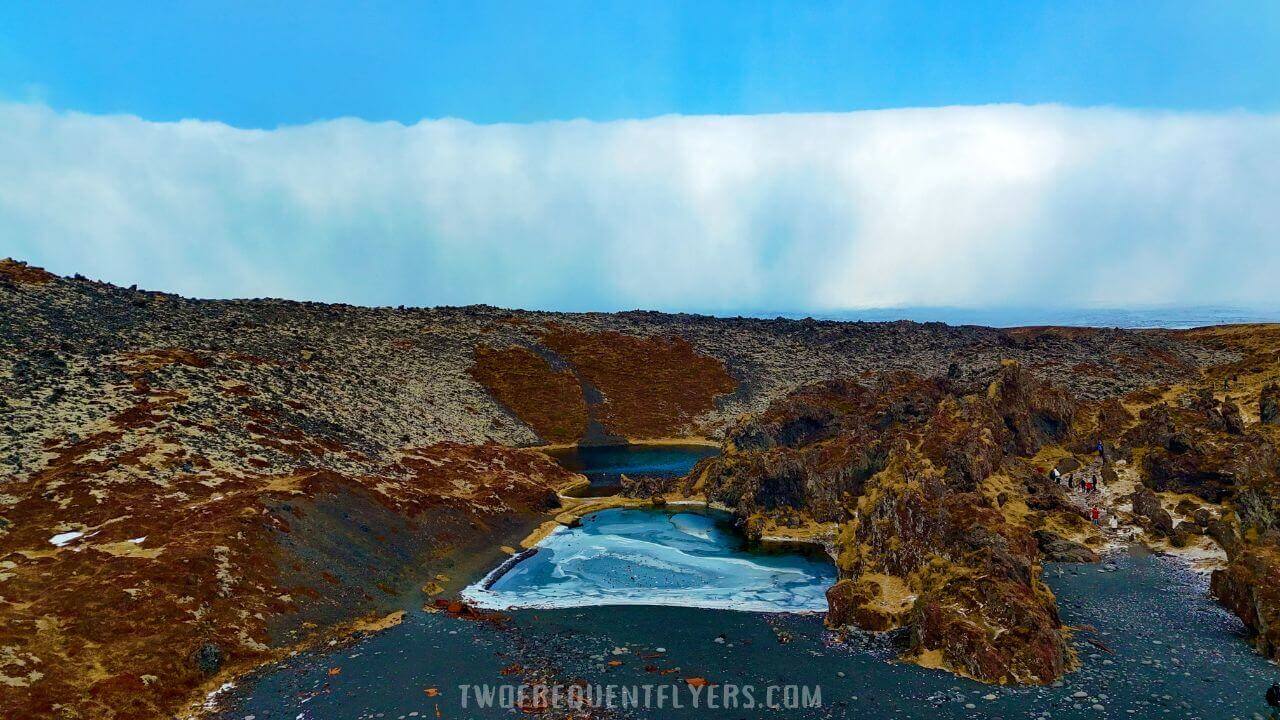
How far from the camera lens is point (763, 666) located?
3816 centimetres

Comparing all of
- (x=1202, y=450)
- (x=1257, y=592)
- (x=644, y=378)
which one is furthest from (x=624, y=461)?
(x=1257, y=592)

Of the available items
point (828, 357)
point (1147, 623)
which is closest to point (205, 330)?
point (1147, 623)

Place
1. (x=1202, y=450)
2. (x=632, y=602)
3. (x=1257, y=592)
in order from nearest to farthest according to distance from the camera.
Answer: (x=1257, y=592)
(x=632, y=602)
(x=1202, y=450)

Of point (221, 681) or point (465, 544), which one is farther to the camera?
point (465, 544)

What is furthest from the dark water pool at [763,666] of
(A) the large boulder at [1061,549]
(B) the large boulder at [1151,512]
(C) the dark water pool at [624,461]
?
(C) the dark water pool at [624,461]

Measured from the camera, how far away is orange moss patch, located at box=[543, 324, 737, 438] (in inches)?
5463

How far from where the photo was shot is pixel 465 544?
63812 mm

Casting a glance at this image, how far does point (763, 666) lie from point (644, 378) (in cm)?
11791

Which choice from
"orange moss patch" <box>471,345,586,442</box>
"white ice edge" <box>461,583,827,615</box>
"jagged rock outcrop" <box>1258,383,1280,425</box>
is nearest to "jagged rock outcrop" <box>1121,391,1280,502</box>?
"jagged rock outcrop" <box>1258,383,1280,425</box>

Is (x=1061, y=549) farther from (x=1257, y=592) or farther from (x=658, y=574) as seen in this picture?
(x=658, y=574)

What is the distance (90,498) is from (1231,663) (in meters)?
76.4

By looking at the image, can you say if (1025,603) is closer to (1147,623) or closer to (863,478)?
(1147,623)

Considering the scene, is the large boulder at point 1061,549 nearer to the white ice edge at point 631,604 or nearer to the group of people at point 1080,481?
the group of people at point 1080,481

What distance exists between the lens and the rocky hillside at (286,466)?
37.9m
